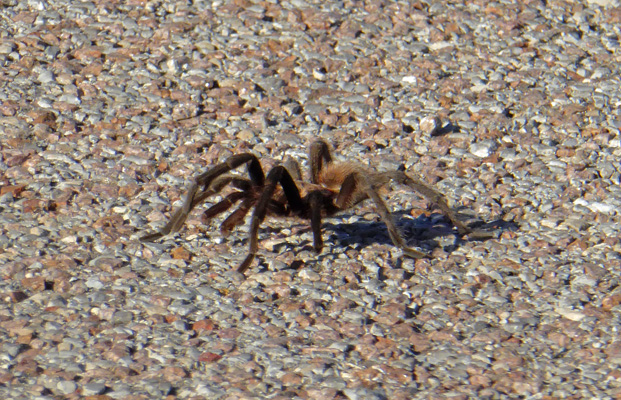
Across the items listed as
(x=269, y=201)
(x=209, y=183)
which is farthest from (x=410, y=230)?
(x=209, y=183)

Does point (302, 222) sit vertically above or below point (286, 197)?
below

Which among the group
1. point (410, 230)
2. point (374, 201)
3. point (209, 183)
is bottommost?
point (410, 230)

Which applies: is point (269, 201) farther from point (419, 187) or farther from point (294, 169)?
point (419, 187)

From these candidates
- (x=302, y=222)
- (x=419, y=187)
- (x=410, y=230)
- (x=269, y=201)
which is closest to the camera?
(x=269, y=201)

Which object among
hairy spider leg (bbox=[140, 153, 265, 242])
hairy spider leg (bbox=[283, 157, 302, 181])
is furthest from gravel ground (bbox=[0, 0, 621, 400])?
hairy spider leg (bbox=[283, 157, 302, 181])

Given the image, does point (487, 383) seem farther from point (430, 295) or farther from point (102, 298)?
point (102, 298)

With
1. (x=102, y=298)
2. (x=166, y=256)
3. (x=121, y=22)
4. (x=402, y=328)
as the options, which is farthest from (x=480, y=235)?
(x=121, y=22)

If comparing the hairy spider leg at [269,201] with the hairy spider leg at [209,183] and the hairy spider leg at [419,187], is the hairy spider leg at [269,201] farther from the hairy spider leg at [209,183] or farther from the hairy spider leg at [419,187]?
the hairy spider leg at [419,187]
